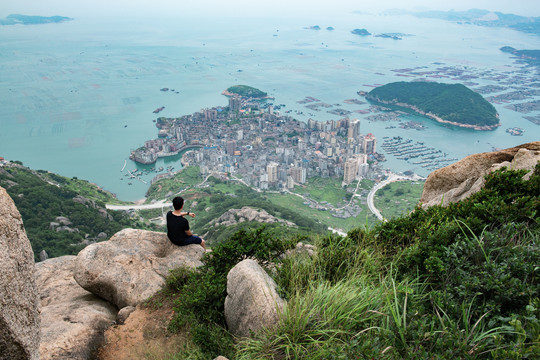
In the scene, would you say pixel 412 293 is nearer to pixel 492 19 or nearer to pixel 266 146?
pixel 266 146

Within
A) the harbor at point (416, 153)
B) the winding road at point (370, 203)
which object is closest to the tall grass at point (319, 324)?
the winding road at point (370, 203)

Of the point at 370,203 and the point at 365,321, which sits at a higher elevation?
the point at 365,321

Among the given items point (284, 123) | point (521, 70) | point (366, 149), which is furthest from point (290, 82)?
point (521, 70)

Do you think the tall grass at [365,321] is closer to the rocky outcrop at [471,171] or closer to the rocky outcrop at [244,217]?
the rocky outcrop at [471,171]

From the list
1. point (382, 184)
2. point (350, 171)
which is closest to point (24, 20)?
point (350, 171)

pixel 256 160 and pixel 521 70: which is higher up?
pixel 521 70

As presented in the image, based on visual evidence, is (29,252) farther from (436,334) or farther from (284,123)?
(284,123)
